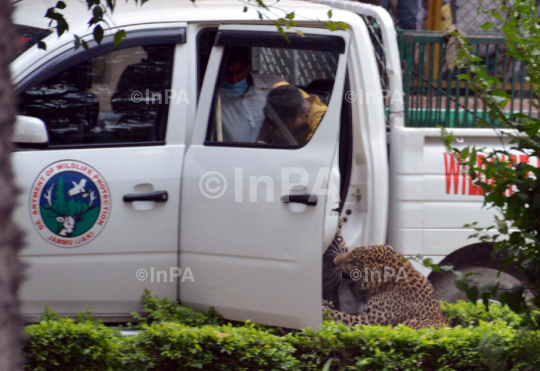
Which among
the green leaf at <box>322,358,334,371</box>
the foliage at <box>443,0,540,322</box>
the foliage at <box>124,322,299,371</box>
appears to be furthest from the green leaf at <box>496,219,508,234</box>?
the foliage at <box>124,322,299,371</box>

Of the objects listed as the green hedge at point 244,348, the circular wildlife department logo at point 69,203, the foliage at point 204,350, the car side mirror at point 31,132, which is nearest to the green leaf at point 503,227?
the green hedge at point 244,348

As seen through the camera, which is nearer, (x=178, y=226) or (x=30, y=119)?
(x=30, y=119)

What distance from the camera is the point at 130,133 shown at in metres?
3.35

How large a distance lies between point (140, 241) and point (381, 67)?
5.86 feet

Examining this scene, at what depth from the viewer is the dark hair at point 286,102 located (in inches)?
132

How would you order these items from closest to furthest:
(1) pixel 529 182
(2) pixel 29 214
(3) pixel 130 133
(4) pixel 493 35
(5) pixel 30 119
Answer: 1. (1) pixel 529 182
2. (5) pixel 30 119
3. (2) pixel 29 214
4. (3) pixel 130 133
5. (4) pixel 493 35

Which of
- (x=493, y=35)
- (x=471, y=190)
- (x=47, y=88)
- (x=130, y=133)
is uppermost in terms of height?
(x=493, y=35)

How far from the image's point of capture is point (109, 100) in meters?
3.36

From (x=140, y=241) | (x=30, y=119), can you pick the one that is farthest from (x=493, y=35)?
(x=30, y=119)

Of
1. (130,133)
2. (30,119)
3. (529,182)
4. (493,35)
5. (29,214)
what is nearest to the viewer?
(529,182)

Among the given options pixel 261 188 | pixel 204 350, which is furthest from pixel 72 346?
pixel 261 188

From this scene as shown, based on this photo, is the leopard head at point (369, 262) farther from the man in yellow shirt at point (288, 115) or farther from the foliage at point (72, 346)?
the foliage at point (72, 346)

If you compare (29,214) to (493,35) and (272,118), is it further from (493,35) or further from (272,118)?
(493,35)

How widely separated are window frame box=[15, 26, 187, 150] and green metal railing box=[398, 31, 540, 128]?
1378mm
